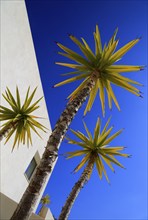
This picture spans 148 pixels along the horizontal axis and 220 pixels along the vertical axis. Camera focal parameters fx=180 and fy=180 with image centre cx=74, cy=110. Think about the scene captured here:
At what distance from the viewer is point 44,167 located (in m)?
2.49

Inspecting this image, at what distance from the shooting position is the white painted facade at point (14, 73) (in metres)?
7.92

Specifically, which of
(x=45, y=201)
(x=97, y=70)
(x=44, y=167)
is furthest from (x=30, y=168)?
(x=45, y=201)

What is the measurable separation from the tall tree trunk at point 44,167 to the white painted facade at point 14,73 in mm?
5606

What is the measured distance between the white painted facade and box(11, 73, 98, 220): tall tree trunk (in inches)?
221

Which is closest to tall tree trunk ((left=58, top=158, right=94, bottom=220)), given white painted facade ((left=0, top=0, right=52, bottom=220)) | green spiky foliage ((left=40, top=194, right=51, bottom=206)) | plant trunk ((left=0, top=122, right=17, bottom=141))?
plant trunk ((left=0, top=122, right=17, bottom=141))

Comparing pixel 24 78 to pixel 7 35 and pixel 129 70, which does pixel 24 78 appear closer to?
pixel 7 35

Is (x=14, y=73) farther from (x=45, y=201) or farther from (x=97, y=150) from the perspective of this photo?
(x=45, y=201)

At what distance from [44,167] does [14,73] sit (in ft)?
24.4

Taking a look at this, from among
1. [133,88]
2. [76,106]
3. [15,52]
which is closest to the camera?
[76,106]

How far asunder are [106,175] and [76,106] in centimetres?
383

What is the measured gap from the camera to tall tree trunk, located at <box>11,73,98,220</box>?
2094 mm

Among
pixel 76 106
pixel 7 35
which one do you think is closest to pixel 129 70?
pixel 76 106

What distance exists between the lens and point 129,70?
4.50 m


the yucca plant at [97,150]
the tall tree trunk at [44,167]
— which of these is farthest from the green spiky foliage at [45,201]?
the tall tree trunk at [44,167]
